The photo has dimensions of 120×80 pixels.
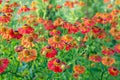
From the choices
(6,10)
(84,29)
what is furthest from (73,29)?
(6,10)

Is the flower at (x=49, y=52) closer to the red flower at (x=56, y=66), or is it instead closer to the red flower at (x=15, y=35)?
the red flower at (x=56, y=66)

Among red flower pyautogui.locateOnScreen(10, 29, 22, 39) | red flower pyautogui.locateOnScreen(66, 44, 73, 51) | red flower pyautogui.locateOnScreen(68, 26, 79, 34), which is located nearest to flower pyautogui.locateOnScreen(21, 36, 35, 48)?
red flower pyautogui.locateOnScreen(10, 29, 22, 39)

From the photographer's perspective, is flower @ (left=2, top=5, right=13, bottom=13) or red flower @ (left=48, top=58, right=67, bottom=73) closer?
red flower @ (left=48, top=58, right=67, bottom=73)

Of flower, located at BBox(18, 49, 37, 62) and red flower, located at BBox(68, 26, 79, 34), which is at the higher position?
red flower, located at BBox(68, 26, 79, 34)

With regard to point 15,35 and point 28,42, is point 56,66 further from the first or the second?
point 15,35

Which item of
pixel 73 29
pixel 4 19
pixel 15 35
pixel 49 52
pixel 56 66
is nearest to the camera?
pixel 56 66

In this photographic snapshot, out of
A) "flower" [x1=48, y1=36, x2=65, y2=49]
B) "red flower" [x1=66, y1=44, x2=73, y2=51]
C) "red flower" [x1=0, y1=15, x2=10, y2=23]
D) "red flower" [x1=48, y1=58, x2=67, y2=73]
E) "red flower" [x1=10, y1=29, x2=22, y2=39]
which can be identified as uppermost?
"red flower" [x1=0, y1=15, x2=10, y2=23]

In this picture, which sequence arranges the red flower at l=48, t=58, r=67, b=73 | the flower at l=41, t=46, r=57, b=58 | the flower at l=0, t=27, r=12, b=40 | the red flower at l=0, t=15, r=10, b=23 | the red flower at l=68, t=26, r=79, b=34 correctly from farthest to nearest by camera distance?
the red flower at l=68, t=26, r=79, b=34, the red flower at l=0, t=15, r=10, b=23, the flower at l=0, t=27, r=12, b=40, the flower at l=41, t=46, r=57, b=58, the red flower at l=48, t=58, r=67, b=73

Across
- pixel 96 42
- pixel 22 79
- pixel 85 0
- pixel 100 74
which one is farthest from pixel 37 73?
pixel 85 0

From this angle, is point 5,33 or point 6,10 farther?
point 6,10

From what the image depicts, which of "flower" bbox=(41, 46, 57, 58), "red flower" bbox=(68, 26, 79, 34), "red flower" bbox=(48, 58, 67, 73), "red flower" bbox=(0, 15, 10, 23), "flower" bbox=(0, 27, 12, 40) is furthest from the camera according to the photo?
"red flower" bbox=(68, 26, 79, 34)

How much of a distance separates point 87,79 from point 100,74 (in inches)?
6.3

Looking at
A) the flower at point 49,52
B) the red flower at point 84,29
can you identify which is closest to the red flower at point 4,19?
the flower at point 49,52

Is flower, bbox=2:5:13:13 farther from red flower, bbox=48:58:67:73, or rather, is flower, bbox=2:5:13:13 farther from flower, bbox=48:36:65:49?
red flower, bbox=48:58:67:73
